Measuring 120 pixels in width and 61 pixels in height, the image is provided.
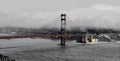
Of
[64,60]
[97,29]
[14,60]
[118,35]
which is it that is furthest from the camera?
[97,29]

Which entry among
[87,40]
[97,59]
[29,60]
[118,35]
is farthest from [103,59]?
[118,35]

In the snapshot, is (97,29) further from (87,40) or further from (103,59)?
(103,59)

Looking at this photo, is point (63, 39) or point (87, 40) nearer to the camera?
point (63, 39)

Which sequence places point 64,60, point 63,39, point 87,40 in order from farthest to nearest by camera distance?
point 87,40 < point 63,39 < point 64,60

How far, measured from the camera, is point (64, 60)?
69625mm

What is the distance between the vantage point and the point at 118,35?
17300cm

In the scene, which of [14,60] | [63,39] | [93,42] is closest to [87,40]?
[93,42]

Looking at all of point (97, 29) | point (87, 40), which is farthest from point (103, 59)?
point (97, 29)

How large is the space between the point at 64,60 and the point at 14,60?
41.0ft

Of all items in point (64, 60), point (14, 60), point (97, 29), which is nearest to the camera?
point (14, 60)

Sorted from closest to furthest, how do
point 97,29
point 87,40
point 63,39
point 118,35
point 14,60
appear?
point 14,60, point 63,39, point 87,40, point 118,35, point 97,29

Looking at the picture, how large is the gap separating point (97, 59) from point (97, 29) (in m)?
122

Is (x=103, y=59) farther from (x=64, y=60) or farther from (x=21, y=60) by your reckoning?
(x=21, y=60)

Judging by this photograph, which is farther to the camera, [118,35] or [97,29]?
[97,29]
